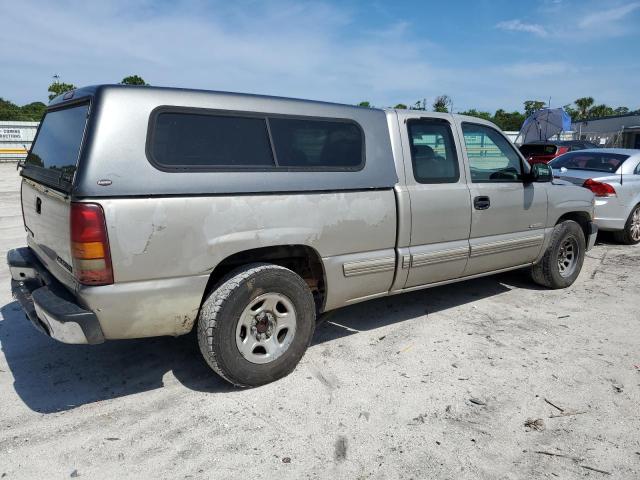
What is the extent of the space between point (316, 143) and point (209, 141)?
849 millimetres

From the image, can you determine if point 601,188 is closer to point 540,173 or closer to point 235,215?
point 540,173

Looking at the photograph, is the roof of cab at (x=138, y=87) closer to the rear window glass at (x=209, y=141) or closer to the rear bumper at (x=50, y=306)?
the rear window glass at (x=209, y=141)

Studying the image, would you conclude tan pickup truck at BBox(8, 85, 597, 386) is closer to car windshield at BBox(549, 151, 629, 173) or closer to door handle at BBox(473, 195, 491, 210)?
door handle at BBox(473, 195, 491, 210)

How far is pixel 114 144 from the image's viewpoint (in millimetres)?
2775

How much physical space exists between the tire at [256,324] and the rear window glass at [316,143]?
0.80m

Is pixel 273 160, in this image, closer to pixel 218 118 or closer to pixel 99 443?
pixel 218 118

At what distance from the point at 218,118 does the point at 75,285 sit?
1.33m

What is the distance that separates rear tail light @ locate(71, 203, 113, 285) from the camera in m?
2.68

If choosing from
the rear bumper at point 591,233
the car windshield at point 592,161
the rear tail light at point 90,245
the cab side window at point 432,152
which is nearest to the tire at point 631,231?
the car windshield at point 592,161

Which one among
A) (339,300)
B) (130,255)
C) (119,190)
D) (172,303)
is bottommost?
(339,300)

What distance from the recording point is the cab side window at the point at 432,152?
162 inches

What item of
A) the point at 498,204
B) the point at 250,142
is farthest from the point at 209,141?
the point at 498,204

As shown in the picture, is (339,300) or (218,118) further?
(339,300)

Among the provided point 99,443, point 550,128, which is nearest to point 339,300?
point 99,443
